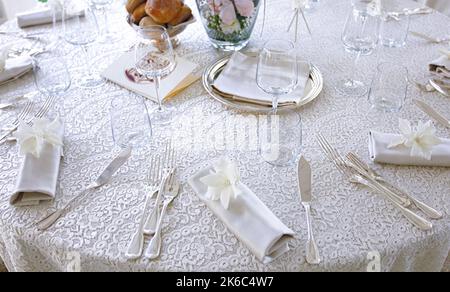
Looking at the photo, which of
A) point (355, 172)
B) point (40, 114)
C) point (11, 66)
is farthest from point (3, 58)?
point (355, 172)

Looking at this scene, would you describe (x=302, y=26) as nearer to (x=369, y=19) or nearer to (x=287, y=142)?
(x=369, y=19)

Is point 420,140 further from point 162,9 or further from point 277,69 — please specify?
point 162,9

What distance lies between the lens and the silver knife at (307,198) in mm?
800

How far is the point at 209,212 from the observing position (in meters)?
0.89

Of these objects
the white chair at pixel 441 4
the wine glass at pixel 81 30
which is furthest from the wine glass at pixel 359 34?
the white chair at pixel 441 4

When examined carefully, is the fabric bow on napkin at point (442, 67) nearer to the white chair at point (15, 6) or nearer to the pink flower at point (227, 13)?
the pink flower at point (227, 13)

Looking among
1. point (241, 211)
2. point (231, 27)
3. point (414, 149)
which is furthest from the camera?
point (231, 27)

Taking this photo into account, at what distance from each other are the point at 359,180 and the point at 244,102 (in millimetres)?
387

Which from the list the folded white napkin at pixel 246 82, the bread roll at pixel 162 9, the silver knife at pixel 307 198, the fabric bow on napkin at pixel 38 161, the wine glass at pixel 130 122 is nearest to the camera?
the silver knife at pixel 307 198

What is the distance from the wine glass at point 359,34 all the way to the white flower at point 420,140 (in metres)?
0.29

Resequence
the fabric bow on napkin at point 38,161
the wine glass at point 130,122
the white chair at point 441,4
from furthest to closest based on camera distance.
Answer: the white chair at point 441,4 < the wine glass at point 130,122 < the fabric bow on napkin at point 38,161

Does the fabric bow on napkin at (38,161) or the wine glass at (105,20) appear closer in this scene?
the fabric bow on napkin at (38,161)

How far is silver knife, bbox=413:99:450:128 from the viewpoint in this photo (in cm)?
110
